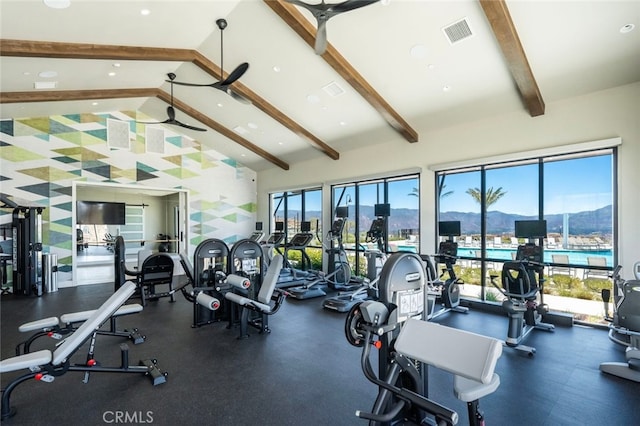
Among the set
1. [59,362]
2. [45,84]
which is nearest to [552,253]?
[59,362]

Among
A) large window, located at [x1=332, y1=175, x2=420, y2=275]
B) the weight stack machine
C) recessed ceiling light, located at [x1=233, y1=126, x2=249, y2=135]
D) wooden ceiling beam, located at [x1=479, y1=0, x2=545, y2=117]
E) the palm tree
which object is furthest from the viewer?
recessed ceiling light, located at [x1=233, y1=126, x2=249, y2=135]

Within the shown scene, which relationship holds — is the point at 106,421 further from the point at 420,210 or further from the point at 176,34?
the point at 420,210

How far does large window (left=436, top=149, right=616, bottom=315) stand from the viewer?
4848mm

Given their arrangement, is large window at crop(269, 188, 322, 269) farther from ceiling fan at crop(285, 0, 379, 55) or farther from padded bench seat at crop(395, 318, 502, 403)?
padded bench seat at crop(395, 318, 502, 403)

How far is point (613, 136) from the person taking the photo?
178 inches

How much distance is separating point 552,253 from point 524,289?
141 centimetres

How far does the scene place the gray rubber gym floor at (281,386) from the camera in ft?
8.40

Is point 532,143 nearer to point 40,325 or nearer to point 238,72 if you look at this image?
point 238,72

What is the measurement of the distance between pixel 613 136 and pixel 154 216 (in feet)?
A: 49.7

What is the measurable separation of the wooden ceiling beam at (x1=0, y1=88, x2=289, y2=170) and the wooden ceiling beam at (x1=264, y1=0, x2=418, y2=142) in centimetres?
444

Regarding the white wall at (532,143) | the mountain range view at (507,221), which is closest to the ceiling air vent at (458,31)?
the white wall at (532,143)

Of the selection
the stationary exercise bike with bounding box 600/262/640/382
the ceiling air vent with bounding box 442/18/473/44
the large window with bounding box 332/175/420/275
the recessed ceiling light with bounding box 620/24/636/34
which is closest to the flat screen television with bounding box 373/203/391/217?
the large window with bounding box 332/175/420/275

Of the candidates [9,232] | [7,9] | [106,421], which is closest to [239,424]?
[106,421]

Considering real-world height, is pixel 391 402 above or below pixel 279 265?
below
